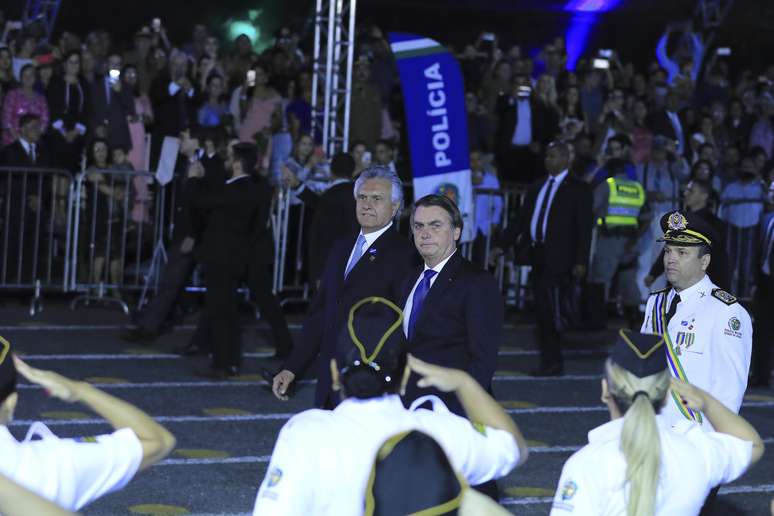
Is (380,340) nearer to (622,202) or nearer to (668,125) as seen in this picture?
(622,202)

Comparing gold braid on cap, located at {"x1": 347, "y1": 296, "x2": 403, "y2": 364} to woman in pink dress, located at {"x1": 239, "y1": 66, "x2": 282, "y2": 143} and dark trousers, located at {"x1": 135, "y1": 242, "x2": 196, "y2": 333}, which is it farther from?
woman in pink dress, located at {"x1": 239, "y1": 66, "x2": 282, "y2": 143}

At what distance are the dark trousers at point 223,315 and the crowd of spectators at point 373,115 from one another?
2.88 m

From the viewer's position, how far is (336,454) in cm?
371

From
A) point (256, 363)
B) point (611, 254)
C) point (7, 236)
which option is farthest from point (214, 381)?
point (611, 254)

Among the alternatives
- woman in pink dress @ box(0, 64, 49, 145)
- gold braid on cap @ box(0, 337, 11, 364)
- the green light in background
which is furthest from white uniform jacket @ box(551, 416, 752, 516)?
the green light in background

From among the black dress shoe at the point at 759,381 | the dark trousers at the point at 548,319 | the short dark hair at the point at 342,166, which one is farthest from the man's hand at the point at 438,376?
the black dress shoe at the point at 759,381

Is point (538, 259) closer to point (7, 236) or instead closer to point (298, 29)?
point (7, 236)

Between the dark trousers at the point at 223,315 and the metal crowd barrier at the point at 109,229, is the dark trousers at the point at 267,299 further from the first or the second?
the metal crowd barrier at the point at 109,229

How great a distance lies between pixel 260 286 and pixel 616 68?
12.2 m

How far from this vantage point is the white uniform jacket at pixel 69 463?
360 centimetres

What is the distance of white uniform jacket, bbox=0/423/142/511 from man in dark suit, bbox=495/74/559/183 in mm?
15275

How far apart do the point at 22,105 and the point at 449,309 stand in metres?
10.5

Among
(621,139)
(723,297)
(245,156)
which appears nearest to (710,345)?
(723,297)

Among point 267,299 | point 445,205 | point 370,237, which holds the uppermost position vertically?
point 445,205
